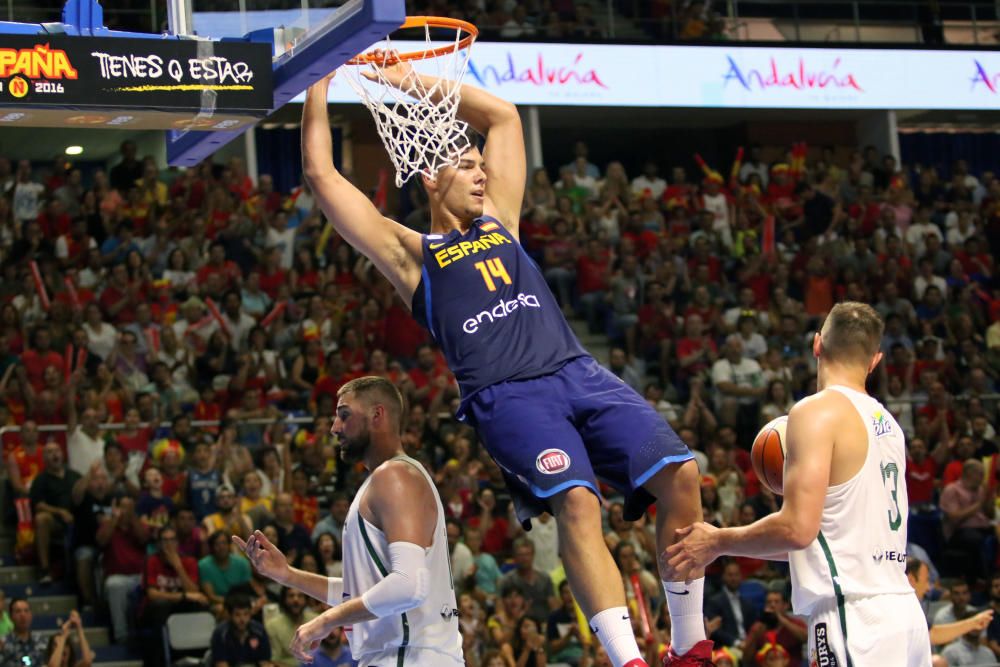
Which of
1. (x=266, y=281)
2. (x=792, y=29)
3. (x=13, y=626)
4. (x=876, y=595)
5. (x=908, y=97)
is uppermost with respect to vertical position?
(x=792, y=29)

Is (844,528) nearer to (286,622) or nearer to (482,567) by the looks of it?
(286,622)

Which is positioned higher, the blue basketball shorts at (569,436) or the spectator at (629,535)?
the blue basketball shorts at (569,436)

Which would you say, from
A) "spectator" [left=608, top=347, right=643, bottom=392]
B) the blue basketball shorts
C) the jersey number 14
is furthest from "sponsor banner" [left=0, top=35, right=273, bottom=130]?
"spectator" [left=608, top=347, right=643, bottom=392]

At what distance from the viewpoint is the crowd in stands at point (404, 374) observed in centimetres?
1129

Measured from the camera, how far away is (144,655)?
1084 centimetres

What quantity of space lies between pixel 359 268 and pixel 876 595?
34.2 ft

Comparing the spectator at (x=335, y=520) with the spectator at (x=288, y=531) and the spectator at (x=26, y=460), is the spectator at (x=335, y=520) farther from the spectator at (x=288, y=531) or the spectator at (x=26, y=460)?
the spectator at (x=26, y=460)

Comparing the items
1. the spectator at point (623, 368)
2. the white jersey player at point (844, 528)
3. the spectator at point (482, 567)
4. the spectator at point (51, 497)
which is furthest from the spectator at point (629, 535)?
the white jersey player at point (844, 528)

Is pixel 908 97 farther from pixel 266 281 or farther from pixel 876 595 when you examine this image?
pixel 876 595

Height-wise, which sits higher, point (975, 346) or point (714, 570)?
point (975, 346)

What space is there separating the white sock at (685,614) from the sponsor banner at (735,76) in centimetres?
1091

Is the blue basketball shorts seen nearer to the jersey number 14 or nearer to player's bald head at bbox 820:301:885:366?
the jersey number 14

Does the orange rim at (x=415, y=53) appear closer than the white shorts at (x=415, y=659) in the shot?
No

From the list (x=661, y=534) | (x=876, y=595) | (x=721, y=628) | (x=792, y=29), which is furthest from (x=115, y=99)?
(x=792, y=29)
